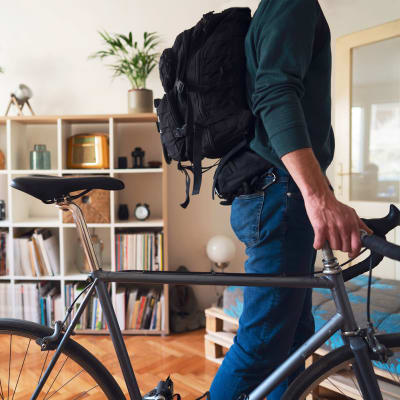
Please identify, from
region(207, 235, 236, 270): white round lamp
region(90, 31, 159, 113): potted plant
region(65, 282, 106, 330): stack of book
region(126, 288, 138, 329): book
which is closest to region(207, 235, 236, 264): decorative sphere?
region(207, 235, 236, 270): white round lamp

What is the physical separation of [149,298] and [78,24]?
189 cm

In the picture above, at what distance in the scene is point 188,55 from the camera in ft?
3.14

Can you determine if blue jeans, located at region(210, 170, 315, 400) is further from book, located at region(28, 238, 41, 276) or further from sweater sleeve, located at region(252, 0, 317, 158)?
book, located at region(28, 238, 41, 276)

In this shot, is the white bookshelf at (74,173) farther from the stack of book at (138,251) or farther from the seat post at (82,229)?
the seat post at (82,229)

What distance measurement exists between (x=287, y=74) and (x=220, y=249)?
6.26 feet

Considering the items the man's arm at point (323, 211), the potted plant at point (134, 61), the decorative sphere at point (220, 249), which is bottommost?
the decorative sphere at point (220, 249)

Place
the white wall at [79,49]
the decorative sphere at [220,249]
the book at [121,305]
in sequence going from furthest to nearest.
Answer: the white wall at [79,49] → the decorative sphere at [220,249] → the book at [121,305]

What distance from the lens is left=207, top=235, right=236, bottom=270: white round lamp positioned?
2645mm

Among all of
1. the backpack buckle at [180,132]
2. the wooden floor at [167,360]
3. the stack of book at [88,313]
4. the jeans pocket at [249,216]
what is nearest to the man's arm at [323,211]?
the jeans pocket at [249,216]

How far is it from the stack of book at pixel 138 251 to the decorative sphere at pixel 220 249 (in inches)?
12.6

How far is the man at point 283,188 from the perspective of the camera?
792 mm

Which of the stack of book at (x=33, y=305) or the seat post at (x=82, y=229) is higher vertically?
the seat post at (x=82, y=229)

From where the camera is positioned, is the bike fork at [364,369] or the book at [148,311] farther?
the book at [148,311]

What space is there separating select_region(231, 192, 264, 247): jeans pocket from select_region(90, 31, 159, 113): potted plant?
1.80 metres
